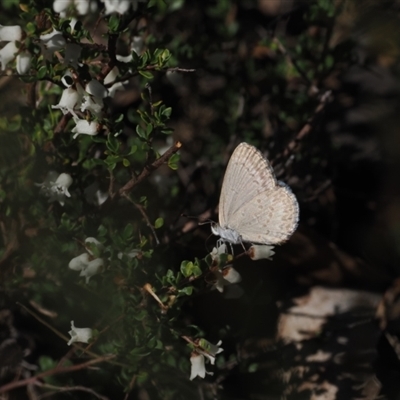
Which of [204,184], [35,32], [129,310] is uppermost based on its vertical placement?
[35,32]

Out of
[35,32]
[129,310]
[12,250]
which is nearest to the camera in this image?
[35,32]

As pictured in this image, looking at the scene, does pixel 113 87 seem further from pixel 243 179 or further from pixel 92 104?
pixel 243 179

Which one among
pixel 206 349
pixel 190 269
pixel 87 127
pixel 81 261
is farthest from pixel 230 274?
pixel 87 127

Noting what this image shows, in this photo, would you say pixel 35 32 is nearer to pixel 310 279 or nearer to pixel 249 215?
pixel 249 215

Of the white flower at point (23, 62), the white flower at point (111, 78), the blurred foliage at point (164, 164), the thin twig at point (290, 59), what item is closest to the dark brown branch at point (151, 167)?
the blurred foliage at point (164, 164)

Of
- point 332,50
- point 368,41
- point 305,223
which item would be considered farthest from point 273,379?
point 368,41

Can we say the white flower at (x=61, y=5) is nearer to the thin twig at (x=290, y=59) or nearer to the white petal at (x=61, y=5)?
the white petal at (x=61, y=5)
